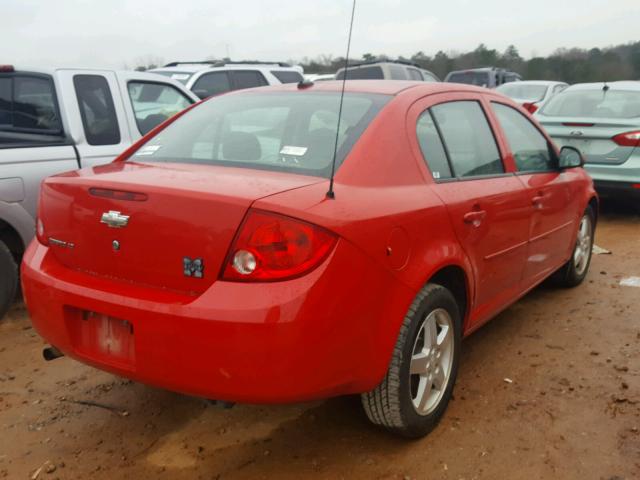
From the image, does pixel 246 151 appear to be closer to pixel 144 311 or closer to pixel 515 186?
pixel 144 311

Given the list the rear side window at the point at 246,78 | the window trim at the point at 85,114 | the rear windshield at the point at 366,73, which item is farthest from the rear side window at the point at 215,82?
the window trim at the point at 85,114

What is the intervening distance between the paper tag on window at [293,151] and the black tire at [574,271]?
273 centimetres

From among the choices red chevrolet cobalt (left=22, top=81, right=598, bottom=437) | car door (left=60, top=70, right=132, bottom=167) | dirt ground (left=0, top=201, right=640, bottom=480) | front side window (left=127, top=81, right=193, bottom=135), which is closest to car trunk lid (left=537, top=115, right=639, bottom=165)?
dirt ground (left=0, top=201, right=640, bottom=480)

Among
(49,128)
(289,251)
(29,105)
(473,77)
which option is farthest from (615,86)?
(473,77)

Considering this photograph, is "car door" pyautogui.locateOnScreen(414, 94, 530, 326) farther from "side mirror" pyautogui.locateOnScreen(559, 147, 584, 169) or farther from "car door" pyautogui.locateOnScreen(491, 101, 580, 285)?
"side mirror" pyautogui.locateOnScreen(559, 147, 584, 169)

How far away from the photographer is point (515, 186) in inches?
138

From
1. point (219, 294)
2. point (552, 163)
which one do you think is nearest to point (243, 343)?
point (219, 294)

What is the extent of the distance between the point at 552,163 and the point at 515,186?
2.85 feet

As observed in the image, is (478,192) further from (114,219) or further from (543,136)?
(114,219)

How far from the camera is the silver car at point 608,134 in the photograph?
6.80 m

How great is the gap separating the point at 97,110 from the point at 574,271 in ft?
12.6

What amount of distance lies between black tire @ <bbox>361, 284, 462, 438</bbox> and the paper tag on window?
0.79 meters

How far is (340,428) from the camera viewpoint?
9.62ft

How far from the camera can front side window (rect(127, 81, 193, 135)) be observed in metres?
5.22
